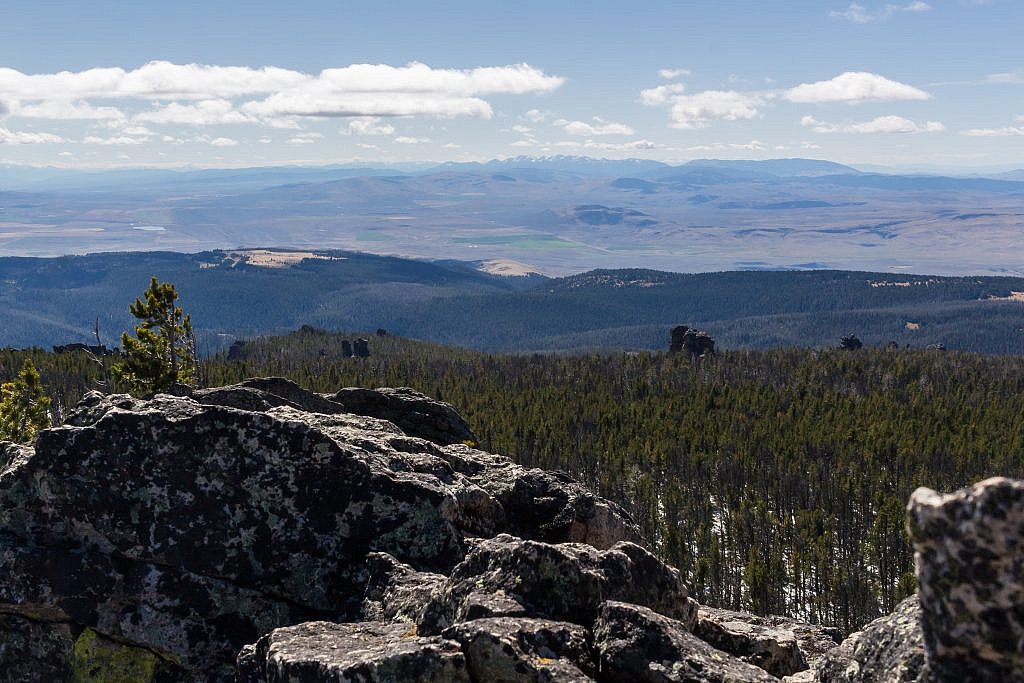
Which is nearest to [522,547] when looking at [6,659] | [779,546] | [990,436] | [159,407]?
[159,407]

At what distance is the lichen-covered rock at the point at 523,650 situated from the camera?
13.2 metres

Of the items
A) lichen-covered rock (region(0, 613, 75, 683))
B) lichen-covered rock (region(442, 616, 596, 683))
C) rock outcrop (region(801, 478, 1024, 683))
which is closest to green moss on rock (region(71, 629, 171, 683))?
lichen-covered rock (region(0, 613, 75, 683))

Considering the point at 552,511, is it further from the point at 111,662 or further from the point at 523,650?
the point at 111,662

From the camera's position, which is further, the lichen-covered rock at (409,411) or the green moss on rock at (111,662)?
the lichen-covered rock at (409,411)

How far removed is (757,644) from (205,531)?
11877mm

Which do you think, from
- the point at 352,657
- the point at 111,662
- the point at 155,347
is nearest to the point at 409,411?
the point at 111,662

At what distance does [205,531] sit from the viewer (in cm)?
1859

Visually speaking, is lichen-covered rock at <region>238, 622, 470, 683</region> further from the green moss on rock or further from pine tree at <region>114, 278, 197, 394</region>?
pine tree at <region>114, 278, 197, 394</region>

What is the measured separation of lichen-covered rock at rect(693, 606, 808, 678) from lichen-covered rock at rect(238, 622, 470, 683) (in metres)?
6.52

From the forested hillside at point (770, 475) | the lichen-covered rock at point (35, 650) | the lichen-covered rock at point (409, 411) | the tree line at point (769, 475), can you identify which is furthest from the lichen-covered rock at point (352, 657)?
the tree line at point (769, 475)

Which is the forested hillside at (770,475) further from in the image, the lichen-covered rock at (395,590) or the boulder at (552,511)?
the lichen-covered rock at (395,590)

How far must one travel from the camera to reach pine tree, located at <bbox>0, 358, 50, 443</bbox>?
243ft

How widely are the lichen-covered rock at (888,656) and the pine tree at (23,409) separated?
72900 millimetres

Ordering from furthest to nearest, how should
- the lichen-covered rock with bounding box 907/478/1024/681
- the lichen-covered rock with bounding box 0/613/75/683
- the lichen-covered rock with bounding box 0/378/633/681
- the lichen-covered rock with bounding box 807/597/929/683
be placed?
the lichen-covered rock with bounding box 0/613/75/683
the lichen-covered rock with bounding box 0/378/633/681
the lichen-covered rock with bounding box 807/597/929/683
the lichen-covered rock with bounding box 907/478/1024/681
